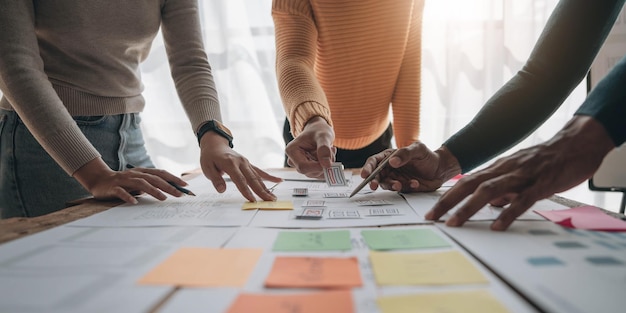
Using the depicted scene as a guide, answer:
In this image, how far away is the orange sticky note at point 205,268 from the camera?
326 mm

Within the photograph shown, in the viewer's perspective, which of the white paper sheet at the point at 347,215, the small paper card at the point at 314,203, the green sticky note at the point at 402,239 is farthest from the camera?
the small paper card at the point at 314,203

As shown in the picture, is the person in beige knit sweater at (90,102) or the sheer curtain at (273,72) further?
the sheer curtain at (273,72)

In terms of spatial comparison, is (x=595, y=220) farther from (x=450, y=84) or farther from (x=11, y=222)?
(x=450, y=84)

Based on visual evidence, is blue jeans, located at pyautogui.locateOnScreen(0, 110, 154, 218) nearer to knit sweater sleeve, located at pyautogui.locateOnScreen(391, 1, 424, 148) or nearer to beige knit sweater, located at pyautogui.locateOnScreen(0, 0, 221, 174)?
beige knit sweater, located at pyautogui.locateOnScreen(0, 0, 221, 174)

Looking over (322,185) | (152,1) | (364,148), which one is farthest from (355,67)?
A: (152,1)

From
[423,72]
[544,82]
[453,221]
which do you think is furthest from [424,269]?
[423,72]

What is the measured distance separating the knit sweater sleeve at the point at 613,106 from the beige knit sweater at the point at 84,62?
2.51 feet

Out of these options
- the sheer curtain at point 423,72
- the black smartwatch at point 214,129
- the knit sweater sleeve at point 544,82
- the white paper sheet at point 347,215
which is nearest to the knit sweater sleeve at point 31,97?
the black smartwatch at point 214,129

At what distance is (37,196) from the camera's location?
796 millimetres

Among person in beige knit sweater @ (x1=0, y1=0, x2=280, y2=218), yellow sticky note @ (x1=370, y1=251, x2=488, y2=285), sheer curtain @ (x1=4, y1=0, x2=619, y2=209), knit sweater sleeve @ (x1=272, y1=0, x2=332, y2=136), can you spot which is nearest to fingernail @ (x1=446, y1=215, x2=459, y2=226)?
yellow sticky note @ (x1=370, y1=251, x2=488, y2=285)

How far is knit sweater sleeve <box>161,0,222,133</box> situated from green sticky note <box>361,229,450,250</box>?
2.02 ft

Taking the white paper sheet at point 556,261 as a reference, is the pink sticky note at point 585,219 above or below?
below

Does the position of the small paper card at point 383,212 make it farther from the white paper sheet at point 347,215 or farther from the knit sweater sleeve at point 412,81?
the knit sweater sleeve at point 412,81

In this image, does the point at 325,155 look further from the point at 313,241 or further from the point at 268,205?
the point at 313,241
